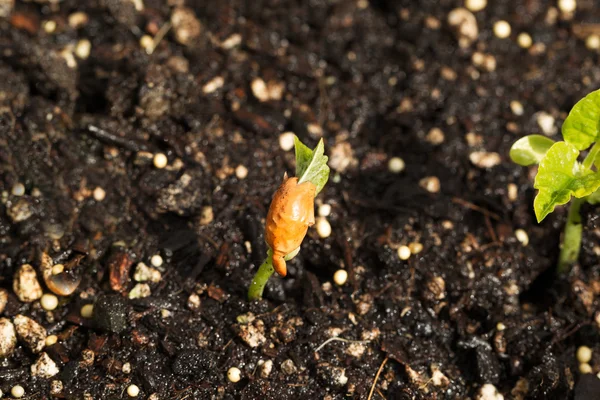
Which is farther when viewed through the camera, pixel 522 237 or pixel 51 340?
pixel 522 237

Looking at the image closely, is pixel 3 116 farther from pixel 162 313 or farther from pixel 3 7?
pixel 162 313

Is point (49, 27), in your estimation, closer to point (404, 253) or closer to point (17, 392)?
point (17, 392)

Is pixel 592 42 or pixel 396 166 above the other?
pixel 592 42

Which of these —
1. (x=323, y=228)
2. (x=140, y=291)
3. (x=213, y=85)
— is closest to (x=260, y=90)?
(x=213, y=85)

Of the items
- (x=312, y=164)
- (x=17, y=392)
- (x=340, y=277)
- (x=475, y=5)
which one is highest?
(x=312, y=164)

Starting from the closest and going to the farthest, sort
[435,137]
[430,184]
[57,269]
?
[57,269], [430,184], [435,137]

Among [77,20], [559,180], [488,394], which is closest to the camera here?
[559,180]

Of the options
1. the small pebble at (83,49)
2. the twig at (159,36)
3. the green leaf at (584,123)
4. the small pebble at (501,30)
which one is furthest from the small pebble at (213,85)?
the green leaf at (584,123)
